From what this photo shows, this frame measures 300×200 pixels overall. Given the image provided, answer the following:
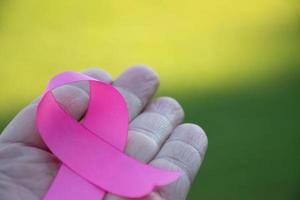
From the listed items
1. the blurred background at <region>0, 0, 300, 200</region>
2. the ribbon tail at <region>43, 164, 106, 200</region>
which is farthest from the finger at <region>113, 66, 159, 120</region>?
the blurred background at <region>0, 0, 300, 200</region>

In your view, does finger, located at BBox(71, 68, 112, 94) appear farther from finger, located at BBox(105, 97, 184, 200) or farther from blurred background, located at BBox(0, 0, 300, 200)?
blurred background, located at BBox(0, 0, 300, 200)

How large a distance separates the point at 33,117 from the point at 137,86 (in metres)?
0.19

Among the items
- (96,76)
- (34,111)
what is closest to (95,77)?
(96,76)

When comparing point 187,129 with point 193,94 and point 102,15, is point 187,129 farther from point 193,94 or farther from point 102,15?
point 102,15

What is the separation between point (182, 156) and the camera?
0.77 metres

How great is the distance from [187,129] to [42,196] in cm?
26

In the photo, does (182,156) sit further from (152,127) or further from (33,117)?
(33,117)

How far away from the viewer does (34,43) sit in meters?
1.26

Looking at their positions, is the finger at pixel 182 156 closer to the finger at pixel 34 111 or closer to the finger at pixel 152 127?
the finger at pixel 152 127

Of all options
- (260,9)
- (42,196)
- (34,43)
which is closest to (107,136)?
(42,196)

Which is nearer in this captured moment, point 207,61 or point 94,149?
point 94,149

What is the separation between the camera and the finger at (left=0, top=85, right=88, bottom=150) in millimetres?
767

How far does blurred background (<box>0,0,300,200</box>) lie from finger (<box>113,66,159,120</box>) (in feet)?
0.90

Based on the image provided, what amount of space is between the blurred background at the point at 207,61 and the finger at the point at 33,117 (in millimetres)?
335
